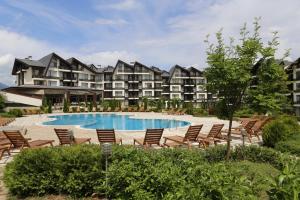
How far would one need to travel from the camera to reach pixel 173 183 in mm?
5027

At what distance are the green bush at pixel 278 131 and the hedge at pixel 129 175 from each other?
13.8ft

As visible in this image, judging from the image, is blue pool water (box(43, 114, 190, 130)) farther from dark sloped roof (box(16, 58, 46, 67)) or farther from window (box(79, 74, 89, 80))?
window (box(79, 74, 89, 80))

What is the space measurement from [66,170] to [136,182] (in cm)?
230

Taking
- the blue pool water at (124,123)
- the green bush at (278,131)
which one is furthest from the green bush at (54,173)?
the blue pool water at (124,123)

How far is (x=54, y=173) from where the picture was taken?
23.3ft

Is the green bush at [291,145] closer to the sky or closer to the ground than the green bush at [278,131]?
closer to the ground

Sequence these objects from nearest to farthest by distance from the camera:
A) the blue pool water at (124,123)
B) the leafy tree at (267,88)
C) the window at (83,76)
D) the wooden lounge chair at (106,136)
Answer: the leafy tree at (267,88) → the wooden lounge chair at (106,136) → the blue pool water at (124,123) → the window at (83,76)

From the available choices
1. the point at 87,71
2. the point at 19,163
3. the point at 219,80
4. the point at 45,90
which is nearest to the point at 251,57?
the point at 219,80

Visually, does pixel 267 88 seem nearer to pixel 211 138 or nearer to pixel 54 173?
pixel 211 138

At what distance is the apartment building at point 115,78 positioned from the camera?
7031 centimetres

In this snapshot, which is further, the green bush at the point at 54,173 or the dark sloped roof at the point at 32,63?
the dark sloped roof at the point at 32,63

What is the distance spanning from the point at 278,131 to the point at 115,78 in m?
73.3

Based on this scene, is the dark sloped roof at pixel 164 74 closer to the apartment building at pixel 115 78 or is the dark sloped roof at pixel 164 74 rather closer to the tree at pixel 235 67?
the apartment building at pixel 115 78

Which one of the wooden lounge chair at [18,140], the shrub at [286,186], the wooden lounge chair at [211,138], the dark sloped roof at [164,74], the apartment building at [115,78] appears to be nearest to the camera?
the shrub at [286,186]
